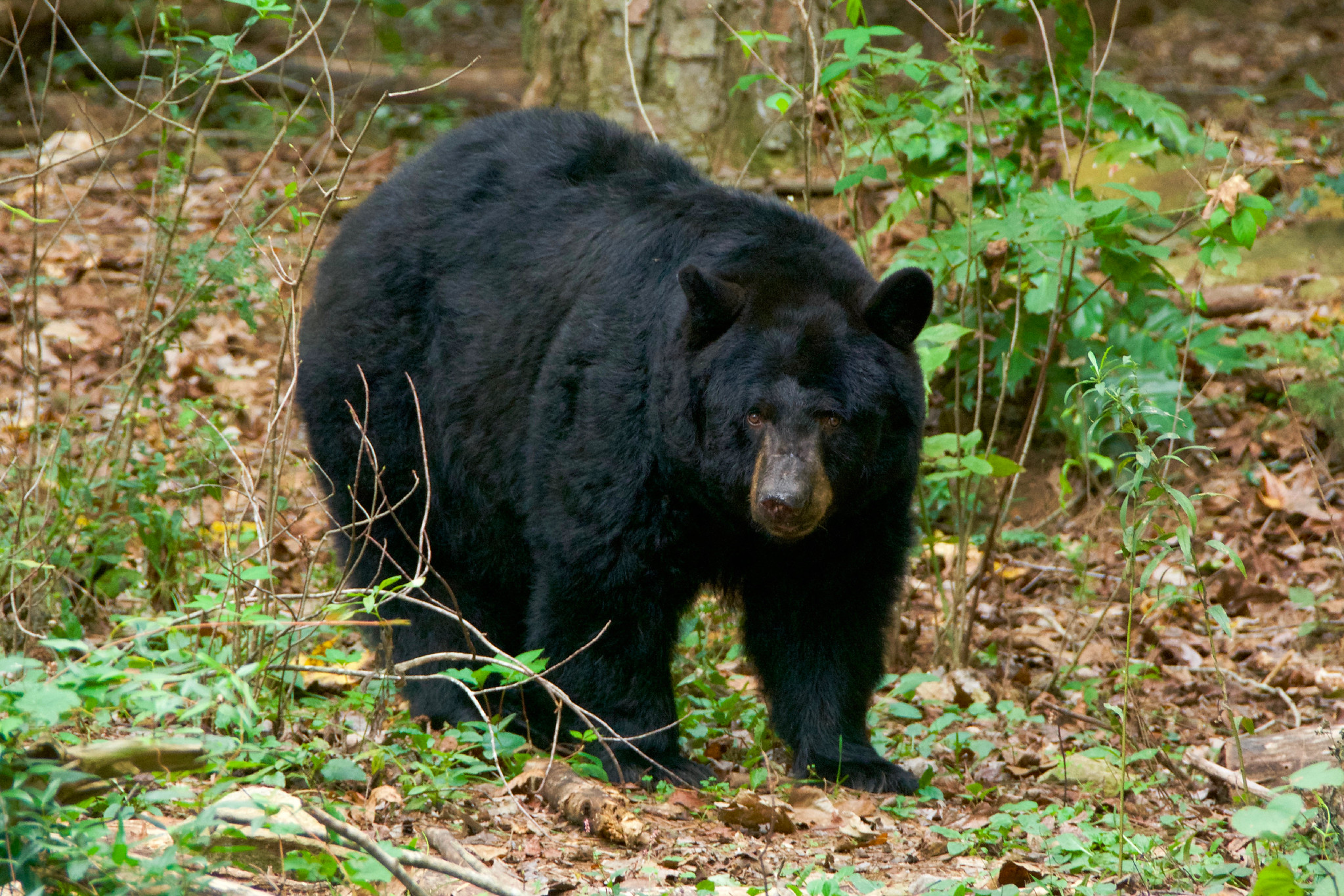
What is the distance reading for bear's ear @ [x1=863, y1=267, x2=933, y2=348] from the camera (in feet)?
13.3

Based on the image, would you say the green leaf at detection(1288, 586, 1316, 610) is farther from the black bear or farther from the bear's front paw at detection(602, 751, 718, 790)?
the bear's front paw at detection(602, 751, 718, 790)

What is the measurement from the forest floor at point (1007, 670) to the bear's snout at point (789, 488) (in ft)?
2.86

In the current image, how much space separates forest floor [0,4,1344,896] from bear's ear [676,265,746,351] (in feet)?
4.18

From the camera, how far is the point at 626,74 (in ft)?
25.0

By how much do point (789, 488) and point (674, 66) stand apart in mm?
4319

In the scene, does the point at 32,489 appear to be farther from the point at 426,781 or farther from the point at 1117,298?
the point at 1117,298

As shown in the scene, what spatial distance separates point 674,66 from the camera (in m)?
7.48

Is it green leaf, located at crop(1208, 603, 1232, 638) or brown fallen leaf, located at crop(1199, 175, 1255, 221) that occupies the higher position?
brown fallen leaf, located at crop(1199, 175, 1255, 221)

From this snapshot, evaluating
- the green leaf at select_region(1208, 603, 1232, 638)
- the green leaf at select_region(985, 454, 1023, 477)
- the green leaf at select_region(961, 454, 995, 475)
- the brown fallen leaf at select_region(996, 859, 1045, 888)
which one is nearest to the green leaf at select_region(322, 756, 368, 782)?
the brown fallen leaf at select_region(996, 859, 1045, 888)

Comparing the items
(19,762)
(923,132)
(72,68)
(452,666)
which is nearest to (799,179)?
(923,132)

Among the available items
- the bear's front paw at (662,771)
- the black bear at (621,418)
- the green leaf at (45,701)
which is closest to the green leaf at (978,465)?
the black bear at (621,418)

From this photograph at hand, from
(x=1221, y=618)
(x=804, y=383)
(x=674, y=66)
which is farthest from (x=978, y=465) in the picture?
(x=674, y=66)

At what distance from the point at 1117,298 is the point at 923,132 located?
2.05 meters

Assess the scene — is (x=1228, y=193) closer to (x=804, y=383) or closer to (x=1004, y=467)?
(x=1004, y=467)
